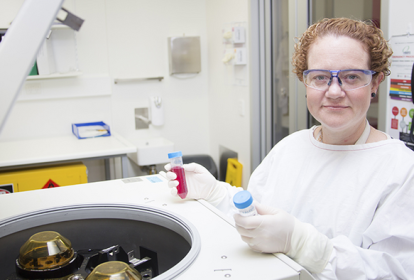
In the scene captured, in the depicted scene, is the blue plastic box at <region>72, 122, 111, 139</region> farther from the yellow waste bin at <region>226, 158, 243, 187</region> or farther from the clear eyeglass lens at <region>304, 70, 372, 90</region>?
the clear eyeglass lens at <region>304, 70, 372, 90</region>

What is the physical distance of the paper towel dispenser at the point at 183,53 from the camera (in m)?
3.57

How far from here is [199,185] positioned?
1.25m

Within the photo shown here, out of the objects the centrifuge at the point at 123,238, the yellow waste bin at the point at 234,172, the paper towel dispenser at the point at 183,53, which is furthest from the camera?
the paper towel dispenser at the point at 183,53

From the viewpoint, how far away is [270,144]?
3023 millimetres

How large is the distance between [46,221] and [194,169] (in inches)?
19.7

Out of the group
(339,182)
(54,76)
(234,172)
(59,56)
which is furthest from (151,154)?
(339,182)

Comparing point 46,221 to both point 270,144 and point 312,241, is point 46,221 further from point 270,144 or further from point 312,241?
point 270,144

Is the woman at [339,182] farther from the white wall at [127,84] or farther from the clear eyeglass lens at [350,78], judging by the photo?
the white wall at [127,84]

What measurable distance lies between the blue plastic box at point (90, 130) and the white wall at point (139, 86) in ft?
0.33

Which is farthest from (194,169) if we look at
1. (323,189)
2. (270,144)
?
(270,144)

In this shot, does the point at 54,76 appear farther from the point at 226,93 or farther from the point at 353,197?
the point at 353,197

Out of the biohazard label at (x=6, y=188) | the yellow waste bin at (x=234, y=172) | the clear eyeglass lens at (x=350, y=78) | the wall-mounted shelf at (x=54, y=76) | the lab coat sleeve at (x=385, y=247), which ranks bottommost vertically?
the yellow waste bin at (x=234, y=172)

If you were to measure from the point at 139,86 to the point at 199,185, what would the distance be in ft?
8.45

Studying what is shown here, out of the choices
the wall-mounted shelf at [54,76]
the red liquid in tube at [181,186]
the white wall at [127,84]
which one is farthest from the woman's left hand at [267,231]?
the white wall at [127,84]
